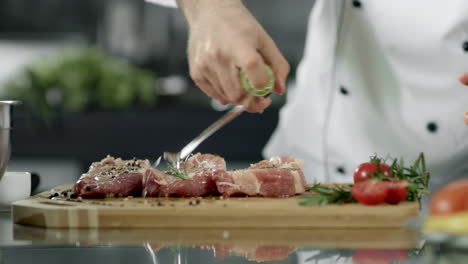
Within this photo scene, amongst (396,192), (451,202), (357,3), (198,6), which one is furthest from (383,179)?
(357,3)

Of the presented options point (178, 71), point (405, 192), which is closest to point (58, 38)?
point (178, 71)

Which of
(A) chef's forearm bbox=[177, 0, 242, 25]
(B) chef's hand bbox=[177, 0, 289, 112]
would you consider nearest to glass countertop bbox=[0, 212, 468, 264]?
(B) chef's hand bbox=[177, 0, 289, 112]

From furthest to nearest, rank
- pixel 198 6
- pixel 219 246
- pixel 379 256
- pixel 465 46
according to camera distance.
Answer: pixel 465 46 → pixel 198 6 → pixel 219 246 → pixel 379 256

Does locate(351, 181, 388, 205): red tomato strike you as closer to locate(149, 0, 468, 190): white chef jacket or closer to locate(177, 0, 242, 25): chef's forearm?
locate(177, 0, 242, 25): chef's forearm

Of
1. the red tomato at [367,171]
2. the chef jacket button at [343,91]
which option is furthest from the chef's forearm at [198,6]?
the chef jacket button at [343,91]

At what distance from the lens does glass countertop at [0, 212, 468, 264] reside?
41.2 inches

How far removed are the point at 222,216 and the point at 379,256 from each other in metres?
0.42

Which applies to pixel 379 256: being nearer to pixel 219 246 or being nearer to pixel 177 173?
pixel 219 246

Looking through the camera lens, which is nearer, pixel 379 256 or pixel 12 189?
pixel 379 256

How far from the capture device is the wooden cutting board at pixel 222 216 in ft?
4.52

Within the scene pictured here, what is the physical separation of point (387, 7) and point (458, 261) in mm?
1452

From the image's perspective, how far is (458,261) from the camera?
3.05ft

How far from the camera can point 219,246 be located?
117 centimetres

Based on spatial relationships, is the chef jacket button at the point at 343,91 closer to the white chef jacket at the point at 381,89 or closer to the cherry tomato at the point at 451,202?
the white chef jacket at the point at 381,89
